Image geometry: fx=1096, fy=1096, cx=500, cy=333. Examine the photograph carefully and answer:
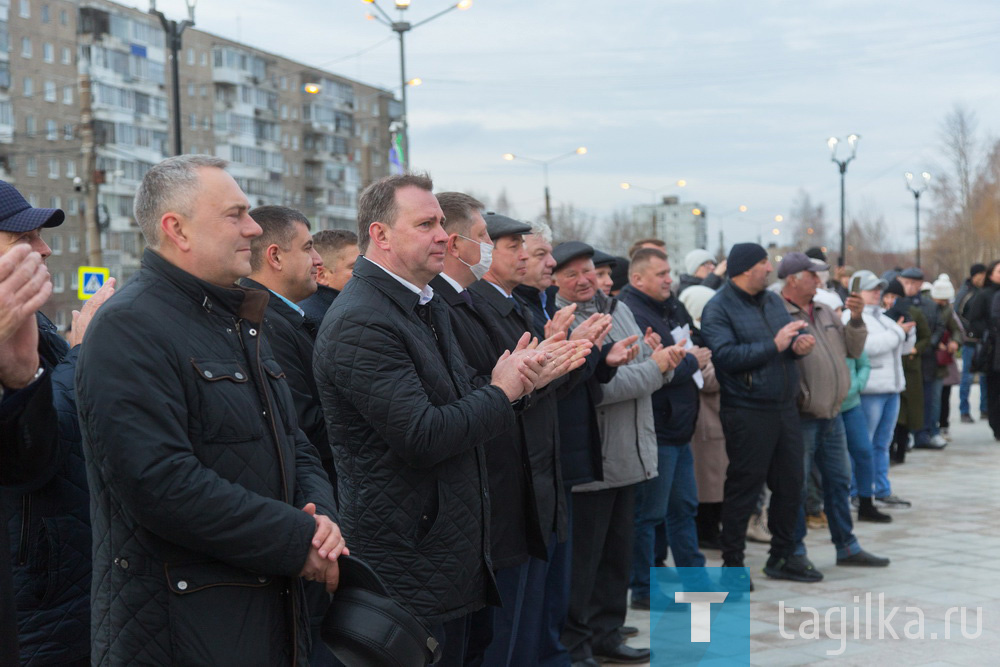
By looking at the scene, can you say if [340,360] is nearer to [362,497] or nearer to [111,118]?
[362,497]

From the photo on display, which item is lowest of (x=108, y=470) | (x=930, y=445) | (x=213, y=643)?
(x=930, y=445)

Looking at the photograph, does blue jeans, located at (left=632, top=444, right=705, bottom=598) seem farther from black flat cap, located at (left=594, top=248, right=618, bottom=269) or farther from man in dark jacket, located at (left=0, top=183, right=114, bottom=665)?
man in dark jacket, located at (left=0, top=183, right=114, bottom=665)

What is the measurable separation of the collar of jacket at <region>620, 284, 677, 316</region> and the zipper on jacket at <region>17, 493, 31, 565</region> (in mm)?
4846

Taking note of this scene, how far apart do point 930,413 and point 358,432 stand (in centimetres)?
1292

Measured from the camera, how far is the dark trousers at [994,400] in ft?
50.3

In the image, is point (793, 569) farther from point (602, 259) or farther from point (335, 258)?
point (335, 258)

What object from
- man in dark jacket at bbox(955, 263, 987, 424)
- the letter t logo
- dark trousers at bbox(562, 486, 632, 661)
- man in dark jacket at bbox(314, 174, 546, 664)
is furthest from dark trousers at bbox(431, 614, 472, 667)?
man in dark jacket at bbox(955, 263, 987, 424)

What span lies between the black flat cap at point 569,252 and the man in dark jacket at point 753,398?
1.57 metres

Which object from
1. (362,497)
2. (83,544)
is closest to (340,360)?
(362,497)

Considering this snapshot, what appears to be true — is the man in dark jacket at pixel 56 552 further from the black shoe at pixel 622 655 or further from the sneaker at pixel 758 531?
the sneaker at pixel 758 531

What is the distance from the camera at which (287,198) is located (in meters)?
88.8

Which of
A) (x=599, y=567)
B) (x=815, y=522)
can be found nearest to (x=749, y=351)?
(x=599, y=567)

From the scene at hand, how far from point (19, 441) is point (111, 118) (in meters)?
69.2

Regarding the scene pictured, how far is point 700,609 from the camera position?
24.0 ft
